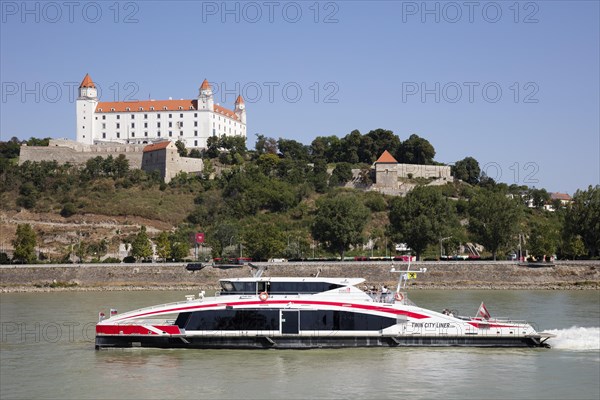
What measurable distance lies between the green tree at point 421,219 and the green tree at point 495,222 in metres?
2.85

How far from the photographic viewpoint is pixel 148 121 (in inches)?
4707

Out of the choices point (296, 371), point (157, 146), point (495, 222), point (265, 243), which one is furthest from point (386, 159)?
point (296, 371)

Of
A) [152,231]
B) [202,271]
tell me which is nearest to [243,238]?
[202,271]

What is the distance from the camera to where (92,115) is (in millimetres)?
119750

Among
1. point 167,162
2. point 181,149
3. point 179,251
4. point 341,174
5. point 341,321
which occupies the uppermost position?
point 181,149

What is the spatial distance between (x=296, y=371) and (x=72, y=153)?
91.1 meters

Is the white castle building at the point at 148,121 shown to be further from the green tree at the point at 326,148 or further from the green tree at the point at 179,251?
the green tree at the point at 179,251

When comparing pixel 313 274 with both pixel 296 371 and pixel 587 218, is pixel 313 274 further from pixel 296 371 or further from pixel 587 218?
pixel 296 371

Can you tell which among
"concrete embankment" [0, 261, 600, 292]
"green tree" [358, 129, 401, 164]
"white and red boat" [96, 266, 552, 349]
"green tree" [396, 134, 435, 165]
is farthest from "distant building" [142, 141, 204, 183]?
"white and red boat" [96, 266, 552, 349]

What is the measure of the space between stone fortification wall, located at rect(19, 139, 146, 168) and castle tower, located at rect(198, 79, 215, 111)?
41.1 feet

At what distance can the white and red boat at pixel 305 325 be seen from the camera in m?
28.6

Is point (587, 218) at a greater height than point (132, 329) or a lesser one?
greater

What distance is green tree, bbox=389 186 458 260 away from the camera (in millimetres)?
70875

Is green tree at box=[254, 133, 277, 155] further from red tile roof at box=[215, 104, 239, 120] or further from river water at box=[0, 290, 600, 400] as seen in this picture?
river water at box=[0, 290, 600, 400]
